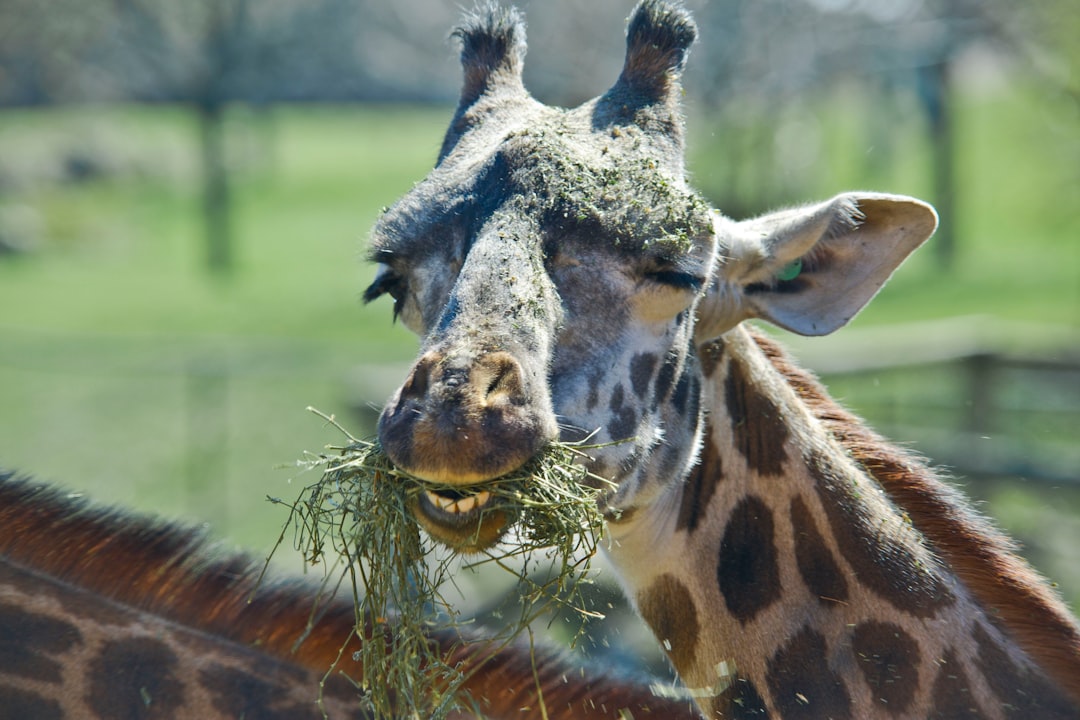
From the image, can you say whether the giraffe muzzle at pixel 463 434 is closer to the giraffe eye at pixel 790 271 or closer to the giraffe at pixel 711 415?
the giraffe at pixel 711 415

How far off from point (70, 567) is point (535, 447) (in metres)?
1.33

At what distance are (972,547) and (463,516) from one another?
5.58ft

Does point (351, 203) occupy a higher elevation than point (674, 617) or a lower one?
higher

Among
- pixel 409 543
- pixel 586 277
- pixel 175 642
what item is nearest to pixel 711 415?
pixel 586 277

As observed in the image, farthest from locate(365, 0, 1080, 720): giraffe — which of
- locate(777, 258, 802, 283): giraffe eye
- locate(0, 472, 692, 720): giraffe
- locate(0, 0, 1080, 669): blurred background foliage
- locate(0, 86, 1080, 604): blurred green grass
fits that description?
locate(0, 0, 1080, 669): blurred background foliage

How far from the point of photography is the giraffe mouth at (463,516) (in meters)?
2.98

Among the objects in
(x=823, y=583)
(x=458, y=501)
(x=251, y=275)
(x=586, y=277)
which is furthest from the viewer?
(x=251, y=275)

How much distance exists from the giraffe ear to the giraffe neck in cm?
21

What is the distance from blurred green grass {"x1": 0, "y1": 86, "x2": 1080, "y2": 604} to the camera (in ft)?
38.4

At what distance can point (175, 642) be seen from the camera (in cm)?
322

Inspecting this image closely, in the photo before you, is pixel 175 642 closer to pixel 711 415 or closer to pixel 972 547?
pixel 711 415

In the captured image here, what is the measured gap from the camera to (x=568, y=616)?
28.1 ft

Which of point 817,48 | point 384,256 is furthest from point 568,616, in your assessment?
point 817,48

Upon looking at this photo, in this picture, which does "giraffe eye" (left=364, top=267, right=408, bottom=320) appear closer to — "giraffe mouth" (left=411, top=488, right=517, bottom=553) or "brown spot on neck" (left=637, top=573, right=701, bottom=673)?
"giraffe mouth" (left=411, top=488, right=517, bottom=553)
